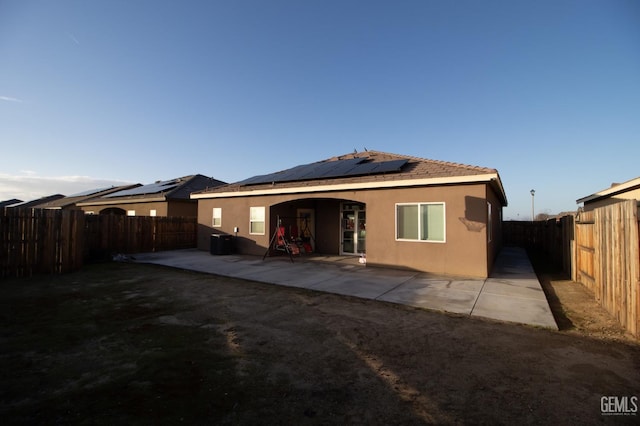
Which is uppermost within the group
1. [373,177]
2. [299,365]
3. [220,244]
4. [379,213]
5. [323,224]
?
[373,177]

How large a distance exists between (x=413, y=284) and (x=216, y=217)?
1168cm

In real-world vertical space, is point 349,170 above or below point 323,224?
above

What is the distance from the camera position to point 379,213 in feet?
36.1

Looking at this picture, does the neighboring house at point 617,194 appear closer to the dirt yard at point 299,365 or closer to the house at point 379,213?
the house at point 379,213

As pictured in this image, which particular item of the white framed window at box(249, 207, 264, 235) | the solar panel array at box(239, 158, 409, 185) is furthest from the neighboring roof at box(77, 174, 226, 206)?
the white framed window at box(249, 207, 264, 235)

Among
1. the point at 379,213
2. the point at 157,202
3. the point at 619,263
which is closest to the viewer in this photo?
the point at 619,263

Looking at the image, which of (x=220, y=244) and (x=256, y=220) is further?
(x=256, y=220)

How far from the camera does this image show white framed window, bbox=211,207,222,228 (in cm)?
1609

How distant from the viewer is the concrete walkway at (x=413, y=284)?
6.07m

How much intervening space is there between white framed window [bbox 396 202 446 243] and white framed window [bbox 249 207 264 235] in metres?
6.73

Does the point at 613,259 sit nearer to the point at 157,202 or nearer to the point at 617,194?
the point at 617,194

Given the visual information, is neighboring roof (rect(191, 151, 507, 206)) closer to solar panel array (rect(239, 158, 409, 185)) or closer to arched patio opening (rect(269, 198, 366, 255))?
solar panel array (rect(239, 158, 409, 185))

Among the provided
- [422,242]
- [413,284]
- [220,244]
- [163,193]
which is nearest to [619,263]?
[413,284]

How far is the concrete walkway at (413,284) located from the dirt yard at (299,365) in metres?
0.51
